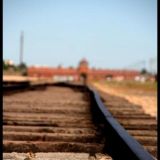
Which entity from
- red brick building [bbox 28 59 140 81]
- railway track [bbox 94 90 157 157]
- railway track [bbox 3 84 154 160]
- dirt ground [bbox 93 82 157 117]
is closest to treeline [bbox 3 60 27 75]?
red brick building [bbox 28 59 140 81]

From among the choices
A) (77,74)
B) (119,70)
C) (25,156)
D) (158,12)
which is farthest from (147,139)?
(119,70)

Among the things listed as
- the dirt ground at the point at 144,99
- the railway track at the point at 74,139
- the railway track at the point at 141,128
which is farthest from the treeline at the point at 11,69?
the railway track at the point at 74,139

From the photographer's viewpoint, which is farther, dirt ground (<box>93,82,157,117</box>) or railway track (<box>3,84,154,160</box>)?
dirt ground (<box>93,82,157,117</box>)

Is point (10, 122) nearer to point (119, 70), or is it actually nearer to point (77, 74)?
point (77, 74)

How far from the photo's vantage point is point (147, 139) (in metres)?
3.35

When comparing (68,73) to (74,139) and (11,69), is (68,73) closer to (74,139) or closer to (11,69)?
(11,69)

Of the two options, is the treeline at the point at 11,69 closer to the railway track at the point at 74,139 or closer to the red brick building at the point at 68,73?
the red brick building at the point at 68,73

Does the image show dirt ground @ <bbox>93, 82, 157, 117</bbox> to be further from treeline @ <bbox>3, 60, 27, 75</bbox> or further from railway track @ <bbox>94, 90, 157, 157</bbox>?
treeline @ <bbox>3, 60, 27, 75</bbox>

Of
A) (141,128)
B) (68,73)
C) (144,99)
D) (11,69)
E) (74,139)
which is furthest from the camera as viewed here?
(11,69)

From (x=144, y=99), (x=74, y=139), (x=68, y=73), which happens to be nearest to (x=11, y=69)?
(x=68, y=73)

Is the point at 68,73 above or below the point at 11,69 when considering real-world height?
below

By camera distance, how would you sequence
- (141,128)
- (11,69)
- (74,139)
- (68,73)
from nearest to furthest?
(74,139) → (141,128) → (68,73) → (11,69)

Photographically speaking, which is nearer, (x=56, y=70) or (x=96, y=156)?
(x=96, y=156)

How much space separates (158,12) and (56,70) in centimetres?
9792
